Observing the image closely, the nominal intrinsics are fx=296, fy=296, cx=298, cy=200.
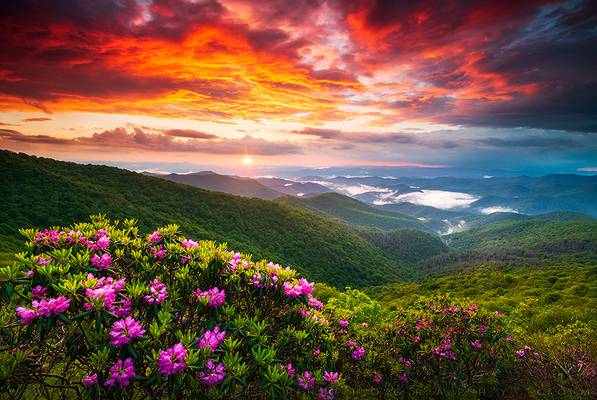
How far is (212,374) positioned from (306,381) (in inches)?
80.7

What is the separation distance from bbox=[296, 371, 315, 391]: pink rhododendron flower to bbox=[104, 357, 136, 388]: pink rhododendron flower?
9.27 feet

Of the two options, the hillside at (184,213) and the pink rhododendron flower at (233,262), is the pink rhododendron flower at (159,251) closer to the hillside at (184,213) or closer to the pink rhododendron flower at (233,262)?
the pink rhododendron flower at (233,262)

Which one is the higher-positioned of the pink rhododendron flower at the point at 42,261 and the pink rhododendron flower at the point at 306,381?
the pink rhododendron flower at the point at 42,261

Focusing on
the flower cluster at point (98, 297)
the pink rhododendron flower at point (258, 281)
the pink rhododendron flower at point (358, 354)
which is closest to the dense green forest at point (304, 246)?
the pink rhododendron flower at point (358, 354)

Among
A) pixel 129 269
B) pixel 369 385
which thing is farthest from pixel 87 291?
pixel 369 385

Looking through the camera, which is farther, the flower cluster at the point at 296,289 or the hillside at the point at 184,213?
the hillside at the point at 184,213

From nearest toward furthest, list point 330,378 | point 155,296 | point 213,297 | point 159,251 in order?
point 155,296
point 213,297
point 330,378
point 159,251

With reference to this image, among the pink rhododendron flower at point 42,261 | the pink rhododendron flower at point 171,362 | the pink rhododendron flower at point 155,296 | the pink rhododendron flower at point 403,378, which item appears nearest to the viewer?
the pink rhododendron flower at point 171,362

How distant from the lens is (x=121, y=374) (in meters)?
4.22

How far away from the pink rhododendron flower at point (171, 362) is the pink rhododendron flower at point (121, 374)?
1.49 ft

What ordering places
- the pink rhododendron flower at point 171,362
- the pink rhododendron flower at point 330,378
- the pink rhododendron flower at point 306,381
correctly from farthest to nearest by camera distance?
the pink rhododendron flower at point 330,378 < the pink rhododendron flower at point 306,381 < the pink rhododendron flower at point 171,362

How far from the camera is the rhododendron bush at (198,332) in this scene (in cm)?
438

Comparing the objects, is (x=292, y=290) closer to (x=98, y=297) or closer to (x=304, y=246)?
(x=98, y=297)

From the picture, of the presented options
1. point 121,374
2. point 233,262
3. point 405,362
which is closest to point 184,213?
point 233,262
